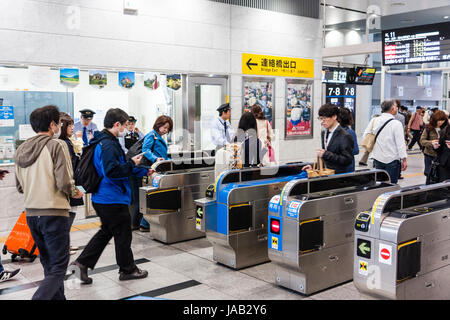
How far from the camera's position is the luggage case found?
195 inches

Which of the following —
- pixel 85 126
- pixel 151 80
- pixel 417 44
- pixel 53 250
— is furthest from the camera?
pixel 417 44

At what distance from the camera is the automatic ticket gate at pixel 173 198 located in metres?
5.54

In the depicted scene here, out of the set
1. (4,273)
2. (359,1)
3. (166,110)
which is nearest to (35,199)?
(4,273)

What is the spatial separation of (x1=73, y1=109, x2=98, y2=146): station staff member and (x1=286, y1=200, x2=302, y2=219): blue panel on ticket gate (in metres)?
3.78

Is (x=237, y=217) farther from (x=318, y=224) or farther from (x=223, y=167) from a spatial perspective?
(x=223, y=167)

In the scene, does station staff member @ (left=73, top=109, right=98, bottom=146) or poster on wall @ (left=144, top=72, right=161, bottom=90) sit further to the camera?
poster on wall @ (left=144, top=72, right=161, bottom=90)

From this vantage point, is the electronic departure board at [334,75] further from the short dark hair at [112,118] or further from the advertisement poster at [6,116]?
the short dark hair at [112,118]

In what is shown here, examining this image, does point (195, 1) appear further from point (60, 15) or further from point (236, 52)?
point (60, 15)

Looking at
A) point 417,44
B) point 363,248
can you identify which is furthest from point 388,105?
point 417,44

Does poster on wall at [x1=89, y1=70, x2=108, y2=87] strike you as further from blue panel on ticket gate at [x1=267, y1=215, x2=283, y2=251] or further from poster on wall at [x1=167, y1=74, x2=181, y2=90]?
blue panel on ticket gate at [x1=267, y1=215, x2=283, y2=251]

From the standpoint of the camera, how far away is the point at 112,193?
160 inches

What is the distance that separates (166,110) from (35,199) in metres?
4.79

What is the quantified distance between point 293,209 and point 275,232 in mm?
306

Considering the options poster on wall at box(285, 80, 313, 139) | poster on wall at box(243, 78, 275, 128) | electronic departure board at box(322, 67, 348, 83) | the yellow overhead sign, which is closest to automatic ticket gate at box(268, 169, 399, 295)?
poster on wall at box(243, 78, 275, 128)
